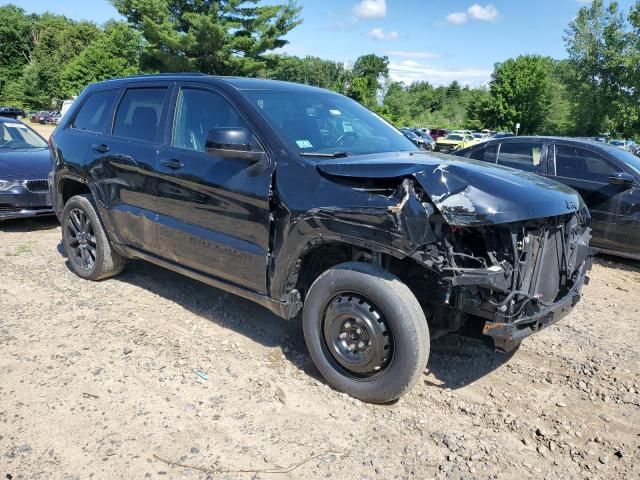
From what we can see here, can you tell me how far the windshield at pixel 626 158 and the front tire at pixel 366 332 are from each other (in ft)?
16.6

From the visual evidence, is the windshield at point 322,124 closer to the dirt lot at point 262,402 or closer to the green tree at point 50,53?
the dirt lot at point 262,402

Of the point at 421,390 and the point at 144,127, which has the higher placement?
the point at 144,127

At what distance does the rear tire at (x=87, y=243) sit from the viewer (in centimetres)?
511

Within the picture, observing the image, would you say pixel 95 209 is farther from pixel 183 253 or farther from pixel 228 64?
pixel 228 64

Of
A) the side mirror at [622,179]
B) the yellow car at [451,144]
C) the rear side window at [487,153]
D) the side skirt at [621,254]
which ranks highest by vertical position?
the rear side window at [487,153]

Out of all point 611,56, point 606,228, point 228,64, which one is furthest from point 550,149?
point 611,56

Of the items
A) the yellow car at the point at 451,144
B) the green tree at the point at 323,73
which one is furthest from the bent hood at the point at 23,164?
the green tree at the point at 323,73

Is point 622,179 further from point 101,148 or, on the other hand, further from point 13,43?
point 13,43

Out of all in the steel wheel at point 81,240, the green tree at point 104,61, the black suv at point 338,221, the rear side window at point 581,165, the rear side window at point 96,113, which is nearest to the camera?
the black suv at point 338,221

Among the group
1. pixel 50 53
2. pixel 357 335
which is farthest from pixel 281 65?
pixel 50 53

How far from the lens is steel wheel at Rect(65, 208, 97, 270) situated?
5277mm

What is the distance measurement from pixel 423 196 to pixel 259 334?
6.55ft

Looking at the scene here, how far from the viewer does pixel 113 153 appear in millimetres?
4703

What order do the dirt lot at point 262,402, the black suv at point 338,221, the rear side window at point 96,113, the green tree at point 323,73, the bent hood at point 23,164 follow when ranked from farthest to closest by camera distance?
1. the green tree at point 323,73
2. the bent hood at point 23,164
3. the rear side window at point 96,113
4. the black suv at point 338,221
5. the dirt lot at point 262,402
